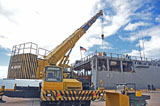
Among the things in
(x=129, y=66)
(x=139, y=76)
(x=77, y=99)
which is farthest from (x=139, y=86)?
(x=77, y=99)

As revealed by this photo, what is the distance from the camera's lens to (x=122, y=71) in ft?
81.1

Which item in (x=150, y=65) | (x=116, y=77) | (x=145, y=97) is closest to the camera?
(x=145, y=97)

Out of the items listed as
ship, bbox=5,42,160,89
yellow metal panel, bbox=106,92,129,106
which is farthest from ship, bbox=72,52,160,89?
yellow metal panel, bbox=106,92,129,106

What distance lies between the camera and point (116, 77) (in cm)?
2389

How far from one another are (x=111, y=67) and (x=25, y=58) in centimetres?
2074

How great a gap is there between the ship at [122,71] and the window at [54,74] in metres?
15.7

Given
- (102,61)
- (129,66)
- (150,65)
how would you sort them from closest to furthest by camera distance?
(102,61) < (129,66) < (150,65)

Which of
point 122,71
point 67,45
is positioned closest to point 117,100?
point 67,45

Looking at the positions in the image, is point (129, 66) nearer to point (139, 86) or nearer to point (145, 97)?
point (139, 86)

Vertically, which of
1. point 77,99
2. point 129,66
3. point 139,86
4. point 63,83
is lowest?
point 139,86

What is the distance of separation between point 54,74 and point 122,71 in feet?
67.1

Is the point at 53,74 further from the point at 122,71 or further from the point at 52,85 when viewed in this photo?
the point at 122,71

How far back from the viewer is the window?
23.0ft

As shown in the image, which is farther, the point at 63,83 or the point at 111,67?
the point at 111,67
